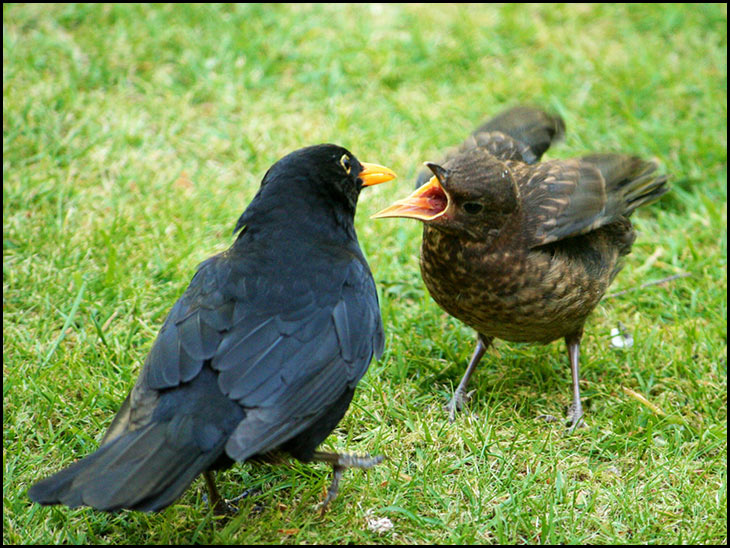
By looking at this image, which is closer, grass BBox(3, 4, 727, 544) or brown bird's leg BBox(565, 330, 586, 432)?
grass BBox(3, 4, 727, 544)

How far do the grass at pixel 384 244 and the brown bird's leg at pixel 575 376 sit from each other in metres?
0.11

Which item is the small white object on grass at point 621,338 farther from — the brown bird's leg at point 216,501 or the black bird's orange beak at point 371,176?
the brown bird's leg at point 216,501

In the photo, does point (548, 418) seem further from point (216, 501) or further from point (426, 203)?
point (216, 501)

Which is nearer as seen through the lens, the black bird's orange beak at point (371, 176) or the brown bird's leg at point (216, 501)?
the brown bird's leg at point (216, 501)

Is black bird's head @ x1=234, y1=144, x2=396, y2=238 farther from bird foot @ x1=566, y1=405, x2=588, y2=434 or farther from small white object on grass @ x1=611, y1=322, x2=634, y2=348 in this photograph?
small white object on grass @ x1=611, y1=322, x2=634, y2=348

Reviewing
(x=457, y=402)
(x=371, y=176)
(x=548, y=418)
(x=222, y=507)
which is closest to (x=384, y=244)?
(x=371, y=176)

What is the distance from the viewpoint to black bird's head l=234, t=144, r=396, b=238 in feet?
A: 13.7

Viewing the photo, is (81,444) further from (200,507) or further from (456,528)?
(456,528)

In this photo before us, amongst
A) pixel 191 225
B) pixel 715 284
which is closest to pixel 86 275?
pixel 191 225

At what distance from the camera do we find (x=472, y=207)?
4.25 meters

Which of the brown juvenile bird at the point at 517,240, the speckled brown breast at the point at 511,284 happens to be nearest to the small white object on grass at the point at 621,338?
the brown juvenile bird at the point at 517,240

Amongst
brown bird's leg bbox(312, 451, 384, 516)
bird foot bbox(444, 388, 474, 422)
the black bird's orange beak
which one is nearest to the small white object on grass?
bird foot bbox(444, 388, 474, 422)

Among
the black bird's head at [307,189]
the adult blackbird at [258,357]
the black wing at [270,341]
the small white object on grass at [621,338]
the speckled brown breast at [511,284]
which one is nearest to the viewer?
the adult blackbird at [258,357]

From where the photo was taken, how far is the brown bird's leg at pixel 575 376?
465 centimetres
